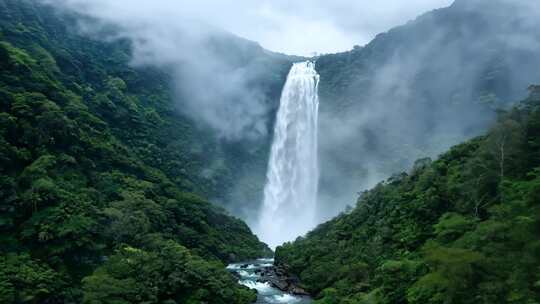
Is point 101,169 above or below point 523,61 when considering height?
below

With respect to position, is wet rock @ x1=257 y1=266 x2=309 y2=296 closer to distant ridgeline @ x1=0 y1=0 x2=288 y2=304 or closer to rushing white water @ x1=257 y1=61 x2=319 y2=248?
distant ridgeline @ x1=0 y1=0 x2=288 y2=304

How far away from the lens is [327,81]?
103750mm

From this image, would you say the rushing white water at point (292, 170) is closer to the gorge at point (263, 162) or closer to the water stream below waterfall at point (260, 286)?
the gorge at point (263, 162)

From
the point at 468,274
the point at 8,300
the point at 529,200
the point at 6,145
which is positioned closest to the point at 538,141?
the point at 529,200

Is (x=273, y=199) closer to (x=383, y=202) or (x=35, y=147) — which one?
(x=383, y=202)


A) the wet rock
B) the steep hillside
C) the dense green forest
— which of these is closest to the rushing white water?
the steep hillside

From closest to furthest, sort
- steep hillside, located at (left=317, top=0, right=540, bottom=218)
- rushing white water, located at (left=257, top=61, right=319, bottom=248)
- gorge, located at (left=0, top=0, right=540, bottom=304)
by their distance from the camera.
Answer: gorge, located at (left=0, top=0, right=540, bottom=304)
rushing white water, located at (left=257, top=61, right=319, bottom=248)
steep hillside, located at (left=317, top=0, right=540, bottom=218)

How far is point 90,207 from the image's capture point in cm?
3516

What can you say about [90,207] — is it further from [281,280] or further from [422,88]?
[422,88]

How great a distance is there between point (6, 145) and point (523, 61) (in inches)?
3252

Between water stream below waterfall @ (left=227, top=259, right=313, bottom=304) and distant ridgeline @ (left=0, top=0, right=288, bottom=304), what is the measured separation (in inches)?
81.0

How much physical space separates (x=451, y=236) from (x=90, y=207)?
2541 cm

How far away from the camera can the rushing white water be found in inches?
3187

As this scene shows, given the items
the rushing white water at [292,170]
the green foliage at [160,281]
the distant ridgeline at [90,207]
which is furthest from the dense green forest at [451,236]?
the rushing white water at [292,170]
